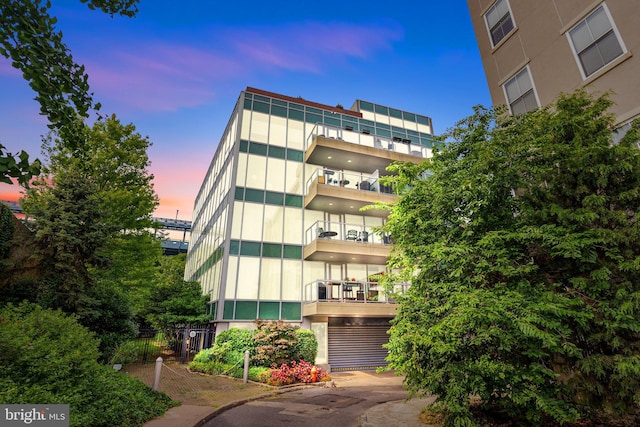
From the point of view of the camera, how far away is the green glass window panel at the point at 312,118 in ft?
76.4

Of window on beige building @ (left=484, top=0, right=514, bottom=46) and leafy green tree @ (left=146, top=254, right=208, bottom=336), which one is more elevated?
window on beige building @ (left=484, top=0, right=514, bottom=46)

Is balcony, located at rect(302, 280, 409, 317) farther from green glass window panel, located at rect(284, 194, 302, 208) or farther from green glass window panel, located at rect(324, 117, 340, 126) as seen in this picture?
green glass window panel, located at rect(324, 117, 340, 126)

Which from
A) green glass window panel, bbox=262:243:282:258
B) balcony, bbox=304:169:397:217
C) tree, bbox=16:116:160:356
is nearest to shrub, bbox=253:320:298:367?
green glass window panel, bbox=262:243:282:258

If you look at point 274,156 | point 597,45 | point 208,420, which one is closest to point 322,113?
point 274,156

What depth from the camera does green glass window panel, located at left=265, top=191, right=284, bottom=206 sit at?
65.4 feet

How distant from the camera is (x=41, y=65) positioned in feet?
12.7

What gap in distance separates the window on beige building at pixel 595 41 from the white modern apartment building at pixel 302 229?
10.5m

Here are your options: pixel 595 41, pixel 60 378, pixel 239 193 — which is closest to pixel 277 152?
pixel 239 193

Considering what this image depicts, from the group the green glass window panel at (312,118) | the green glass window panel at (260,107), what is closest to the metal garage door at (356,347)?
the green glass window panel at (312,118)

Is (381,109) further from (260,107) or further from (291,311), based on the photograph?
(291,311)

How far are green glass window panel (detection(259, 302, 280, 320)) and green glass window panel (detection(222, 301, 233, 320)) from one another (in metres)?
1.66

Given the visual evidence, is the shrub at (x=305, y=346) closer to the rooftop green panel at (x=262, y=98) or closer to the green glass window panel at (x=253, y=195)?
the green glass window panel at (x=253, y=195)

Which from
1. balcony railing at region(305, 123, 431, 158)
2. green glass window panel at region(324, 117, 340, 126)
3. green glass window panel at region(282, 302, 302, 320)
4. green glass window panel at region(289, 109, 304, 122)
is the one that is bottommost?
green glass window panel at region(282, 302, 302, 320)

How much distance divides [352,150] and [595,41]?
528 inches
